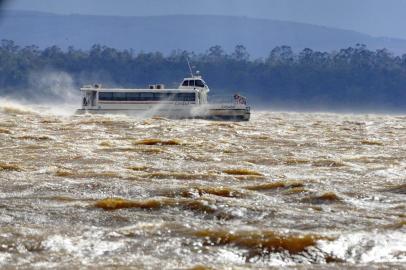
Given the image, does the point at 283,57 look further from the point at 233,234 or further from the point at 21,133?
the point at 233,234

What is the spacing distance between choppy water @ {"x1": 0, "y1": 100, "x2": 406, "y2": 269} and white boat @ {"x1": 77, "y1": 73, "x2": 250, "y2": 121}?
30.7 metres

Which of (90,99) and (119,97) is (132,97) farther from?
(90,99)

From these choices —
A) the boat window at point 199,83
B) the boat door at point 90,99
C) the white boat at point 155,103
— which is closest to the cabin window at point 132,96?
the white boat at point 155,103

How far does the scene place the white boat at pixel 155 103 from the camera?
179ft

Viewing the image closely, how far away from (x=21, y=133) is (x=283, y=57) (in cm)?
15931

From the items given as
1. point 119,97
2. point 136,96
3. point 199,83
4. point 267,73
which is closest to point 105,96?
point 119,97

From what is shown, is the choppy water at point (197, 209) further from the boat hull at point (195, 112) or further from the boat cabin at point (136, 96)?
the boat cabin at point (136, 96)

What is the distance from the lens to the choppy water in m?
9.61

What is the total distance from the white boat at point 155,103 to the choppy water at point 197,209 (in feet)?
101

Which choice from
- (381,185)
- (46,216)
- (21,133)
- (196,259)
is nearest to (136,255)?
(196,259)

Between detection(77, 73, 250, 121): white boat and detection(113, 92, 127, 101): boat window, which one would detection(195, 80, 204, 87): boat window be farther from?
detection(113, 92, 127, 101): boat window

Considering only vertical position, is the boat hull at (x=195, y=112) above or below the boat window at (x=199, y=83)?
below

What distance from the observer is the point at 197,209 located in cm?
1264

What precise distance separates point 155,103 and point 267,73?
128 meters
